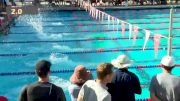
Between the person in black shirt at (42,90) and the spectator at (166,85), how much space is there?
1097mm

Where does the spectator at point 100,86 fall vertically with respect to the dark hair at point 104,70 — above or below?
below

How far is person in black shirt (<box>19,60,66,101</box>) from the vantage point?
117 inches

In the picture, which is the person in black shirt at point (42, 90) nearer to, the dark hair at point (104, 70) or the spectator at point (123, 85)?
the dark hair at point (104, 70)

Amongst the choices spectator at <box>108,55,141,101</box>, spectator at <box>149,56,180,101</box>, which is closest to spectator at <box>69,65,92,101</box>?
spectator at <box>108,55,141,101</box>

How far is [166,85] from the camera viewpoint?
352cm

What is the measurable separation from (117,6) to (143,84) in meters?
14.4

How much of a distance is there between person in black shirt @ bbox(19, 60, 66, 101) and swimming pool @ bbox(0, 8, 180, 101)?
3.78m

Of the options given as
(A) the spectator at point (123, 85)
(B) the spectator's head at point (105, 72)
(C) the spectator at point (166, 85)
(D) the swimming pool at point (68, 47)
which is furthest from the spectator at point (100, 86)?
(D) the swimming pool at point (68, 47)

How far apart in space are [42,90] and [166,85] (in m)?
1.28

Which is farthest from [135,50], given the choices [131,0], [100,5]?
[131,0]

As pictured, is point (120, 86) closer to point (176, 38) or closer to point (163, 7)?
point (176, 38)

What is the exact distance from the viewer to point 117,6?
21.2 meters

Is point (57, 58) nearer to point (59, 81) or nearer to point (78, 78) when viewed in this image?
point (59, 81)

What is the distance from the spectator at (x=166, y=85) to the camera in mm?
3502
